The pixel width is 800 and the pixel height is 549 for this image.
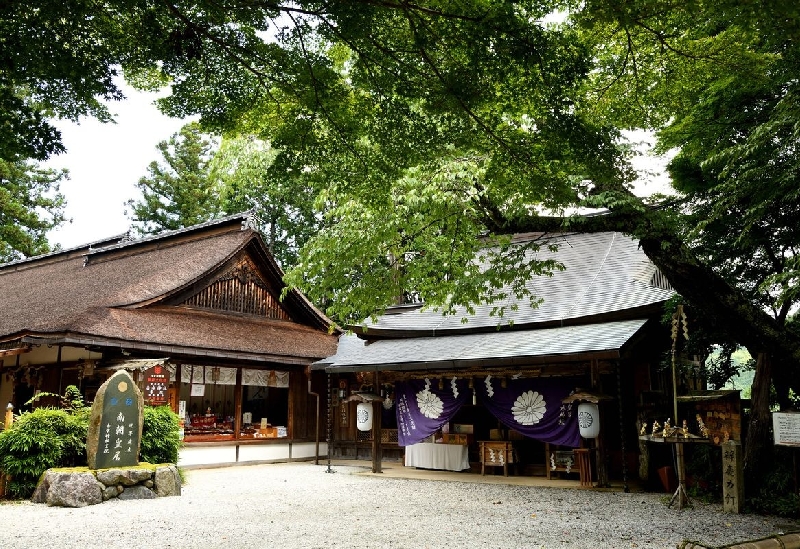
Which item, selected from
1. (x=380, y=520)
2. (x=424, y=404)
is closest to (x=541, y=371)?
(x=424, y=404)

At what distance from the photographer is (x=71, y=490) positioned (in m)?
8.26

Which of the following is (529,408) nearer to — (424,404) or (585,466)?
(585,466)

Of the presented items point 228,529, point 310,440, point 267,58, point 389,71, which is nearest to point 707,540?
point 228,529

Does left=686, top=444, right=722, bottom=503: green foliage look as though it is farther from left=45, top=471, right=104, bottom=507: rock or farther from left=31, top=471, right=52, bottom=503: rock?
left=31, top=471, right=52, bottom=503: rock

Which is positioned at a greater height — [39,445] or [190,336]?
[190,336]

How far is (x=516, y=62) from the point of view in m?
4.37

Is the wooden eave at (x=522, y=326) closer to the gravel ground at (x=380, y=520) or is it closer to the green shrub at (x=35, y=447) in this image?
the gravel ground at (x=380, y=520)

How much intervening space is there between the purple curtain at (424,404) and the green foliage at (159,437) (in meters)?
4.25

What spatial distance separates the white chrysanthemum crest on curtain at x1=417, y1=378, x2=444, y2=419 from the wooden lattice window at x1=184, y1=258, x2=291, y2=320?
5.82 meters

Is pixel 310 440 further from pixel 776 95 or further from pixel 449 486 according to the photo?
pixel 776 95

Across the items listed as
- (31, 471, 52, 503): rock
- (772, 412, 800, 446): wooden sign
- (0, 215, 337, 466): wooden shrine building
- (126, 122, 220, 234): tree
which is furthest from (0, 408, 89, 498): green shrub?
(126, 122, 220, 234): tree

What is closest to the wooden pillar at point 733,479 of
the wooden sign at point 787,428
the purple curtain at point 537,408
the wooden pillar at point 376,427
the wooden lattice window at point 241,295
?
the wooden sign at point 787,428

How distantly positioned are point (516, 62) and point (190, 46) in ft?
7.40

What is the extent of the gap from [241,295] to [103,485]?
751 cm
